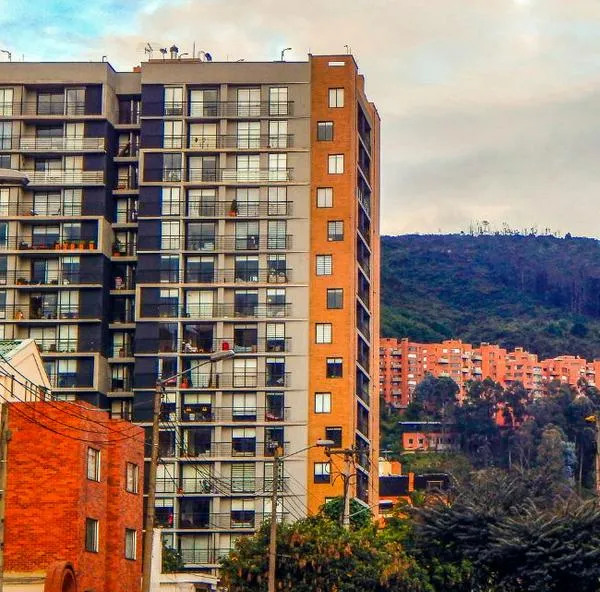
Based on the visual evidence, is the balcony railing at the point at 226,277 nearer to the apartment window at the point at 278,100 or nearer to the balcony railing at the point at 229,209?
the balcony railing at the point at 229,209

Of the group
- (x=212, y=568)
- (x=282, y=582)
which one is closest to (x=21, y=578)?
(x=282, y=582)

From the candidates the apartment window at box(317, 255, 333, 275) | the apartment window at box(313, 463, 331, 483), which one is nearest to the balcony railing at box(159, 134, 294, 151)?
the apartment window at box(317, 255, 333, 275)

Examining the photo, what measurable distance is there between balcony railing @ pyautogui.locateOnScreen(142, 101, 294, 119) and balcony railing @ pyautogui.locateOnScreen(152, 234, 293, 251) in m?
9.44

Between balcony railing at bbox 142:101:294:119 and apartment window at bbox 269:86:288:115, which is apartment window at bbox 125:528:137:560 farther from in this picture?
apartment window at bbox 269:86:288:115

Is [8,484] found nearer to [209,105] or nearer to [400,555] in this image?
[400,555]

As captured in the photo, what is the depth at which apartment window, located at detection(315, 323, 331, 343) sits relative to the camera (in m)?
129

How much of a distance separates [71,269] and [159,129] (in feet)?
41.5

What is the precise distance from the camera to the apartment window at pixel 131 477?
3131 inches

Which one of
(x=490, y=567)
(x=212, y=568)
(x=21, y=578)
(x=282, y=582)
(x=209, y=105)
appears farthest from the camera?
(x=209, y=105)

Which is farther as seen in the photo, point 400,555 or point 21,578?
point 400,555

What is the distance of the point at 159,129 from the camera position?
132m

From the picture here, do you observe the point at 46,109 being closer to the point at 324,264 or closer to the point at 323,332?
the point at 324,264

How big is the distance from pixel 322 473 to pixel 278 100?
28892mm

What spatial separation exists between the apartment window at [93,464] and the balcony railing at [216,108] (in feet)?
199
